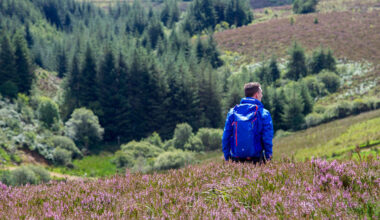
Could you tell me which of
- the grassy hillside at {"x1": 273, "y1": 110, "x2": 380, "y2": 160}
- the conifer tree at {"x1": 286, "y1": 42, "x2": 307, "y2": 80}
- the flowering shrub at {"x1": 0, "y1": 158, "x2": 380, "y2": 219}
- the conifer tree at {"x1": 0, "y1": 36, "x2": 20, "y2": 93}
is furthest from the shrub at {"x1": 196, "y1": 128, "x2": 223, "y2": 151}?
the flowering shrub at {"x1": 0, "y1": 158, "x2": 380, "y2": 219}

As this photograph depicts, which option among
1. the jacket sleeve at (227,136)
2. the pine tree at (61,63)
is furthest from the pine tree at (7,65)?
the jacket sleeve at (227,136)

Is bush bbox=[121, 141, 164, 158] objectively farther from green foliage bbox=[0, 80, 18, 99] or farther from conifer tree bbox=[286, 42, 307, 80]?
conifer tree bbox=[286, 42, 307, 80]

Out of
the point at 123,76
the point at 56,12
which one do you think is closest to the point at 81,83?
the point at 123,76

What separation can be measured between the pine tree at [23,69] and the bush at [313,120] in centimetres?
4011

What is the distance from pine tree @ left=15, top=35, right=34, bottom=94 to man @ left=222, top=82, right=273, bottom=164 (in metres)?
52.2

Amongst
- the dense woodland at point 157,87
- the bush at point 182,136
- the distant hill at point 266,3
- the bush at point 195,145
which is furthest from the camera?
the distant hill at point 266,3

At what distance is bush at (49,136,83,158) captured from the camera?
43.2 metres

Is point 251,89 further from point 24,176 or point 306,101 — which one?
point 306,101

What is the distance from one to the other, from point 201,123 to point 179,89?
6.56 meters

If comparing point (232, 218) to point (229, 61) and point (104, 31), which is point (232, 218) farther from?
point (104, 31)

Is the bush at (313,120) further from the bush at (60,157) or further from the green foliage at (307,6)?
the green foliage at (307,6)

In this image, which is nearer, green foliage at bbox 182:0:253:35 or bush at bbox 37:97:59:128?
bush at bbox 37:97:59:128

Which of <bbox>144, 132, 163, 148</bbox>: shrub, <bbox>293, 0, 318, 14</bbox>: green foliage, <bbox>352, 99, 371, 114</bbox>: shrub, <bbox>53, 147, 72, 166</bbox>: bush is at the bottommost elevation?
<bbox>144, 132, 163, 148</bbox>: shrub

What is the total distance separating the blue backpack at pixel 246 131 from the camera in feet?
18.7
